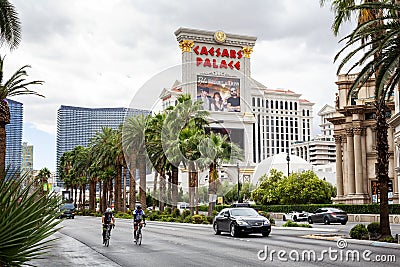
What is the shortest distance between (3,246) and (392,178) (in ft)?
213

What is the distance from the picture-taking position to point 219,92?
6284 inches

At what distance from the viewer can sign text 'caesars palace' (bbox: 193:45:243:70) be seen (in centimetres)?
15750

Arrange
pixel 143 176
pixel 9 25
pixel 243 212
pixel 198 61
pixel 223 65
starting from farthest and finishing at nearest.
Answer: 1. pixel 223 65
2. pixel 198 61
3. pixel 143 176
4. pixel 243 212
5. pixel 9 25

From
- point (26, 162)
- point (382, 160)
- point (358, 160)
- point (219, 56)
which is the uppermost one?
point (219, 56)

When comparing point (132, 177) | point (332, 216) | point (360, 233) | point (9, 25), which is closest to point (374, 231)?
point (360, 233)

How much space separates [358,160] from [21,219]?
6631 cm

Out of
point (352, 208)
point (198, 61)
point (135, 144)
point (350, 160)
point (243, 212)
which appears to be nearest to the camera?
point (243, 212)

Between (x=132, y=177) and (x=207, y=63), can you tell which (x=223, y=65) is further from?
(x=132, y=177)

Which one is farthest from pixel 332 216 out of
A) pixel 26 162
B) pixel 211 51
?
pixel 211 51

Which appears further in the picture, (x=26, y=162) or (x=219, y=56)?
(x=219, y=56)

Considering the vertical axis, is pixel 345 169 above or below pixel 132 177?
above

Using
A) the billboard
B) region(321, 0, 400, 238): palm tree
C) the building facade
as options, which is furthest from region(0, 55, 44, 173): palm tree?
the billboard

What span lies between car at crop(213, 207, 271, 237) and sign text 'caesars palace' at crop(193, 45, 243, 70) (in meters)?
131

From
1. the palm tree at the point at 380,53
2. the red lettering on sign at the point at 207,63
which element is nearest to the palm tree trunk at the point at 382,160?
the palm tree at the point at 380,53
